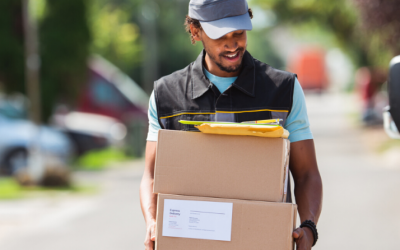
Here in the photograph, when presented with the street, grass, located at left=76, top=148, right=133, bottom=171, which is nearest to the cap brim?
the street

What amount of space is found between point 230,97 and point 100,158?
1519 cm

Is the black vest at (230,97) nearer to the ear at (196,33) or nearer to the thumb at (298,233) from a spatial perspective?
the ear at (196,33)

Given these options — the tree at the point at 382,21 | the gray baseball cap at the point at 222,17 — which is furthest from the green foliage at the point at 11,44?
the gray baseball cap at the point at 222,17

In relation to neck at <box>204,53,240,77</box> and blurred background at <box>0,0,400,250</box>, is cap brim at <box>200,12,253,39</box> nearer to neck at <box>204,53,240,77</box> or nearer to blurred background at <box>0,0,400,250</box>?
neck at <box>204,53,240,77</box>

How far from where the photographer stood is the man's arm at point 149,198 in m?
2.54

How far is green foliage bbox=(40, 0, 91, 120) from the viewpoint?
13805 millimetres

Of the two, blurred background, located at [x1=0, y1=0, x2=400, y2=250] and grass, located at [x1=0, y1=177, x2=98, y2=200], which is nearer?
blurred background, located at [x1=0, y1=0, x2=400, y2=250]

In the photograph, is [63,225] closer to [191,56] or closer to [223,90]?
[223,90]

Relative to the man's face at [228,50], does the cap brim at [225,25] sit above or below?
above

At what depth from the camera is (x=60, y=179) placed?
12.2 metres

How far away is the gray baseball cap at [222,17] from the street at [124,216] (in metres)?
4.85

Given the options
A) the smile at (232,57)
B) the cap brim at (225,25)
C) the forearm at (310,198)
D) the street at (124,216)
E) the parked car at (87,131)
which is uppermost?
the parked car at (87,131)

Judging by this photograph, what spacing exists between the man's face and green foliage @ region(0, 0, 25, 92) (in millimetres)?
11237

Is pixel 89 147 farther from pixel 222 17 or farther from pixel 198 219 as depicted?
pixel 198 219
